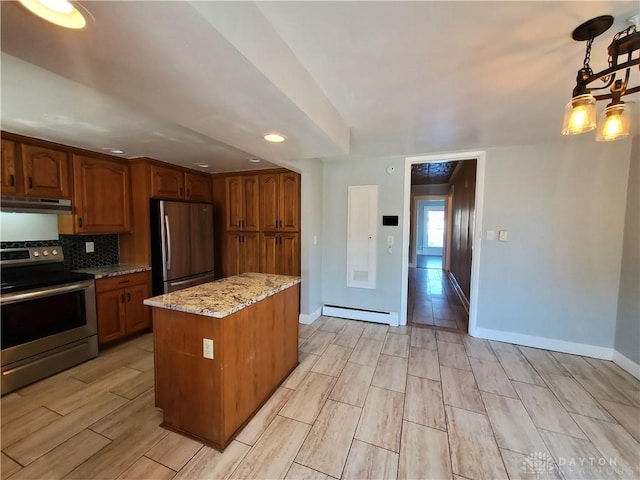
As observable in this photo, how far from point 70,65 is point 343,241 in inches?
125

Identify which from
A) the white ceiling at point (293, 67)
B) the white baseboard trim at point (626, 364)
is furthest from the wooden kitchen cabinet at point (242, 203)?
the white baseboard trim at point (626, 364)

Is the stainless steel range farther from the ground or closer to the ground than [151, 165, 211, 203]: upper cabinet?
closer to the ground

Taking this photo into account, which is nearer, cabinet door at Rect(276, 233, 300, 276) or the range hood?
the range hood

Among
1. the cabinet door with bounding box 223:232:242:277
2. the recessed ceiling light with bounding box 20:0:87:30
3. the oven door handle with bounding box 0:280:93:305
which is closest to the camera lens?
the recessed ceiling light with bounding box 20:0:87:30

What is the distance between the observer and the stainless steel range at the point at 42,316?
217 cm

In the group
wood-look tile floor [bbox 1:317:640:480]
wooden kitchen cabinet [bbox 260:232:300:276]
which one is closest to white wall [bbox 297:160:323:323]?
wooden kitchen cabinet [bbox 260:232:300:276]

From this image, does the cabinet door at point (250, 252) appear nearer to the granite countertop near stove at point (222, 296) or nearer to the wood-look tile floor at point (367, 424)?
the granite countertop near stove at point (222, 296)

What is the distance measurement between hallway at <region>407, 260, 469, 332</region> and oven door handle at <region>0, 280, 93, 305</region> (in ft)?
12.5

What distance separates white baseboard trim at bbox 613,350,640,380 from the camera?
2.44 meters

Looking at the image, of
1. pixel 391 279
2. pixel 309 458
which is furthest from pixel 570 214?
pixel 309 458

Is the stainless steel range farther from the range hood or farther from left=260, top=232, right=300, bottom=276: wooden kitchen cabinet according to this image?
left=260, top=232, right=300, bottom=276: wooden kitchen cabinet

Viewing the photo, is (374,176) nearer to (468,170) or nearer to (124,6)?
(468,170)

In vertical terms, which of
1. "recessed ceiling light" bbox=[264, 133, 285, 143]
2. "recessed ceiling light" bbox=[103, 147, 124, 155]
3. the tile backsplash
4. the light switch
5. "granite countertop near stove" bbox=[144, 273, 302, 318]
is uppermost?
"recessed ceiling light" bbox=[103, 147, 124, 155]

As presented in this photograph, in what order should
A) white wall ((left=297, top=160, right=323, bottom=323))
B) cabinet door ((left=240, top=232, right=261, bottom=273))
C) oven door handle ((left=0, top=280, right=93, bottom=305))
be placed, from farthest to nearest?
cabinet door ((left=240, top=232, right=261, bottom=273))
white wall ((left=297, top=160, right=323, bottom=323))
oven door handle ((left=0, top=280, right=93, bottom=305))
